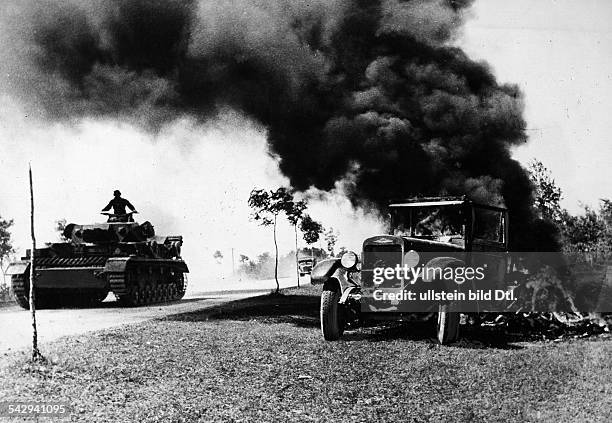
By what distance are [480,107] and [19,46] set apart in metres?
9.80

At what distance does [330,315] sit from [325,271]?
651 millimetres

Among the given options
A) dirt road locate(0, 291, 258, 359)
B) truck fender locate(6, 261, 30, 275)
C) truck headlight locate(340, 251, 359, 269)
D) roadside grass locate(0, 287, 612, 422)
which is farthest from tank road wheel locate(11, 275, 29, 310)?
truck headlight locate(340, 251, 359, 269)

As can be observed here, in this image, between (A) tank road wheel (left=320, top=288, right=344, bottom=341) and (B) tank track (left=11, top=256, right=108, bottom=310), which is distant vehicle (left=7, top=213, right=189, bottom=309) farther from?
(A) tank road wheel (left=320, top=288, right=344, bottom=341)

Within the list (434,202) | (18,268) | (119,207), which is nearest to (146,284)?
(119,207)

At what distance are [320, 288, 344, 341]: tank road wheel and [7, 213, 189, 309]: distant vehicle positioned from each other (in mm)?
7632

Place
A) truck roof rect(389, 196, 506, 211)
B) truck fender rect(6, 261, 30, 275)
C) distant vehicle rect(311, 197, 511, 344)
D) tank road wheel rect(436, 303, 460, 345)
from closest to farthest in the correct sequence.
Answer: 1. tank road wheel rect(436, 303, 460, 345)
2. distant vehicle rect(311, 197, 511, 344)
3. truck roof rect(389, 196, 506, 211)
4. truck fender rect(6, 261, 30, 275)

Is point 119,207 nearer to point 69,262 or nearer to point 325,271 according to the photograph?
point 69,262

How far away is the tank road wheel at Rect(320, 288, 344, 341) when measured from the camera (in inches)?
338

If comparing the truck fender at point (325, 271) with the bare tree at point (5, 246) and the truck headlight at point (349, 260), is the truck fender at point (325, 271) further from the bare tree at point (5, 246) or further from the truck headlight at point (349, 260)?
the bare tree at point (5, 246)

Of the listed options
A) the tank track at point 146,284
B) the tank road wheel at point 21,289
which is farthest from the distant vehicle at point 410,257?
the tank road wheel at point 21,289

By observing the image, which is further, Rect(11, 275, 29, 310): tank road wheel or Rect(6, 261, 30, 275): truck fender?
Rect(11, 275, 29, 310): tank road wheel

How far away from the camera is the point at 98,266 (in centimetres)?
1542

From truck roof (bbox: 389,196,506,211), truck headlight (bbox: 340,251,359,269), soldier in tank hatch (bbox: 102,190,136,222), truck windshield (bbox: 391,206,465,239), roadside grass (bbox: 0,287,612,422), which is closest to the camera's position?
roadside grass (bbox: 0,287,612,422)

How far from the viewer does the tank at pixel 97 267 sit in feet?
49.4
